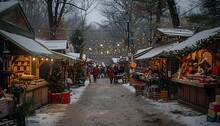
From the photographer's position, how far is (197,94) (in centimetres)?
1265

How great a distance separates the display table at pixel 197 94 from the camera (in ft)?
37.3

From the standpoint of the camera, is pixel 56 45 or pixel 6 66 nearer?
pixel 6 66

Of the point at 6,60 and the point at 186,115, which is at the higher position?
the point at 6,60

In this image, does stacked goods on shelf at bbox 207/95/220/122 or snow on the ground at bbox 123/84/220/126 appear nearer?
stacked goods on shelf at bbox 207/95/220/122

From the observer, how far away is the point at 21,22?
15.5 meters

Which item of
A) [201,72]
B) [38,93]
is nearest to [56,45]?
[38,93]

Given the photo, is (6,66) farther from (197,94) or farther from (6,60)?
(197,94)

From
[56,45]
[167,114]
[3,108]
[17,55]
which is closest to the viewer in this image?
[3,108]

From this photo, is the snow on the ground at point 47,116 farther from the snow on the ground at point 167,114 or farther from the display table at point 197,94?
the display table at point 197,94

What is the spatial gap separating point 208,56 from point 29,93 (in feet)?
26.9

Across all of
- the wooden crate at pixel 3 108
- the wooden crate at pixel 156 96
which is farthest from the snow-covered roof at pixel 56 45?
the wooden crate at pixel 3 108

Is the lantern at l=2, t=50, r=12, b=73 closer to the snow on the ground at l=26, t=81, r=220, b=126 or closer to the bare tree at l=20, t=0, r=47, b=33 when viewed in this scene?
the snow on the ground at l=26, t=81, r=220, b=126

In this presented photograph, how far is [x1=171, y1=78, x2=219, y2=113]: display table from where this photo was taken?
447 inches

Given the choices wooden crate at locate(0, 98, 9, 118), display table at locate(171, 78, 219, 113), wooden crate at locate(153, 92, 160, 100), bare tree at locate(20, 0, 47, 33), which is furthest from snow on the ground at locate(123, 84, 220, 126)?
bare tree at locate(20, 0, 47, 33)
